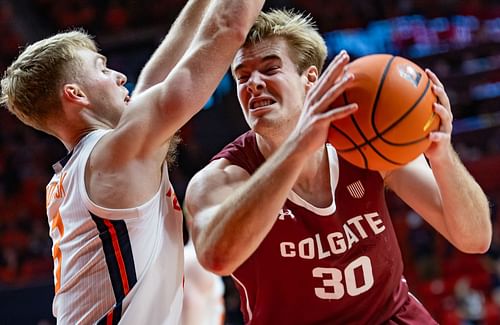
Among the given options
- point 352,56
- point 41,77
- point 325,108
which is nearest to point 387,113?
point 325,108

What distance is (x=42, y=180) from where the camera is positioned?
13.6 meters

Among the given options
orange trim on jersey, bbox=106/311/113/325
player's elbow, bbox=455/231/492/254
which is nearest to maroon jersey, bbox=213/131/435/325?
player's elbow, bbox=455/231/492/254

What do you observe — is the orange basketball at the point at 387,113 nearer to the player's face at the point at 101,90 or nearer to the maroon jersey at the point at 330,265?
the maroon jersey at the point at 330,265

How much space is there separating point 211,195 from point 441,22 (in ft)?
47.4

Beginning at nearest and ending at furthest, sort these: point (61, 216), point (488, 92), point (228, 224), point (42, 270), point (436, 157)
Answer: point (228, 224) → point (436, 157) → point (61, 216) → point (42, 270) → point (488, 92)

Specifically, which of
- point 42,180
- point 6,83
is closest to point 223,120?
point 42,180

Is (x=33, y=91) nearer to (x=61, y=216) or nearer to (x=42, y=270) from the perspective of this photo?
(x=61, y=216)

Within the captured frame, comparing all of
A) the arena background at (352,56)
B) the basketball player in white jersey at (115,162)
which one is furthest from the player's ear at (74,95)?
the arena background at (352,56)

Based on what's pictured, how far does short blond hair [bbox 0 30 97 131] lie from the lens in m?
3.05

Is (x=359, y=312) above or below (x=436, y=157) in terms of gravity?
below

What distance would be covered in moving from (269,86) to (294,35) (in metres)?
0.33

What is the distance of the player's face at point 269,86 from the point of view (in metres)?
3.16

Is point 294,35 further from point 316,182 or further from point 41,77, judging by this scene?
point 41,77

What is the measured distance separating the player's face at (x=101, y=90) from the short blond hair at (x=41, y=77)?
0.05 meters
